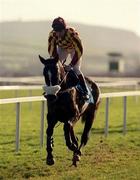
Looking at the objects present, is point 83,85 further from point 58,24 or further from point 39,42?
point 39,42

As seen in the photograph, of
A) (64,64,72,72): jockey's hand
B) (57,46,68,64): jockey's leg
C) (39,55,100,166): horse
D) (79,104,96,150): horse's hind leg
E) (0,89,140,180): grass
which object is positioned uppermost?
(57,46,68,64): jockey's leg

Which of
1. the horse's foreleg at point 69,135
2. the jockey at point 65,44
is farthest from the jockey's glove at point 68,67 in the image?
the horse's foreleg at point 69,135

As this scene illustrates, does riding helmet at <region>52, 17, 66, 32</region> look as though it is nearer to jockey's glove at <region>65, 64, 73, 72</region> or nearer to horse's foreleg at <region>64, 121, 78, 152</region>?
jockey's glove at <region>65, 64, 73, 72</region>

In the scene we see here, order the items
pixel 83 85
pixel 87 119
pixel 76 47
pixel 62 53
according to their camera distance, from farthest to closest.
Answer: pixel 87 119
pixel 83 85
pixel 62 53
pixel 76 47

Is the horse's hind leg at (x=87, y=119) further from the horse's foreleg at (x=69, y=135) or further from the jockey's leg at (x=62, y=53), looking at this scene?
the horse's foreleg at (x=69, y=135)

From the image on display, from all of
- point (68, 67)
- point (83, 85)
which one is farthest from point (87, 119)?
point (68, 67)

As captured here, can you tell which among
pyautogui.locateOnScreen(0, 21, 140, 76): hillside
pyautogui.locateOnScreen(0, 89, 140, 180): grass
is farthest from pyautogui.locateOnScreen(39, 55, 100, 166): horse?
pyautogui.locateOnScreen(0, 21, 140, 76): hillside

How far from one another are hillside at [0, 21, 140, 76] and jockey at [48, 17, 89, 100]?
77.2m

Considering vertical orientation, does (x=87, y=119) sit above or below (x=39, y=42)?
above

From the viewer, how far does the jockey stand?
327 inches

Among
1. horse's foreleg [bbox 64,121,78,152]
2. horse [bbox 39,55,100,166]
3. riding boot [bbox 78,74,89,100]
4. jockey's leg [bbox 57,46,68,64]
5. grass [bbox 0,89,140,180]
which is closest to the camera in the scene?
horse [bbox 39,55,100,166]

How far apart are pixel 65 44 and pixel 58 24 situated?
42 centimetres

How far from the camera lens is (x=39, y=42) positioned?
108m

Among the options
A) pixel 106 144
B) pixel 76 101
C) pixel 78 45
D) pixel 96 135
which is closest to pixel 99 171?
pixel 76 101
